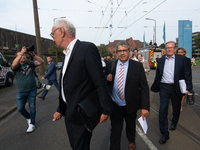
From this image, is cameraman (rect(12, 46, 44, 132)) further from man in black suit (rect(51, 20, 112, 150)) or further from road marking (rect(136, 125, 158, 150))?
road marking (rect(136, 125, 158, 150))

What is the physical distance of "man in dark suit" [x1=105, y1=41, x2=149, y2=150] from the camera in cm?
228

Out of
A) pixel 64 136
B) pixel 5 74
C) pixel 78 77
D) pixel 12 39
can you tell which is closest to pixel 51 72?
pixel 64 136

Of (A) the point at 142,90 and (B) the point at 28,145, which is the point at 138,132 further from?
(B) the point at 28,145

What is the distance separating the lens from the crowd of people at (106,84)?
147 centimetres

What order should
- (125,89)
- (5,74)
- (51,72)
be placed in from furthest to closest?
1. (5,74)
2. (51,72)
3. (125,89)

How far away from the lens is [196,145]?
2.75 m

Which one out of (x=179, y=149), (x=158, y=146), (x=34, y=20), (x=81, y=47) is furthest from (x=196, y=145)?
(x=34, y=20)

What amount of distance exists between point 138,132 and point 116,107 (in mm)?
1338

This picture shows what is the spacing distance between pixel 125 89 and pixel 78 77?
3.34 ft

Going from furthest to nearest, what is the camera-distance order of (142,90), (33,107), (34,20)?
(34,20) < (33,107) < (142,90)

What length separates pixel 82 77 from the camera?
147cm

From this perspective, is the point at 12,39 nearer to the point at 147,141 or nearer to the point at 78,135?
the point at 147,141

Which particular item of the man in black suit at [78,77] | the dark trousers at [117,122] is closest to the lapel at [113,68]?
the dark trousers at [117,122]

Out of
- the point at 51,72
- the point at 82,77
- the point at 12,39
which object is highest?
the point at 12,39
